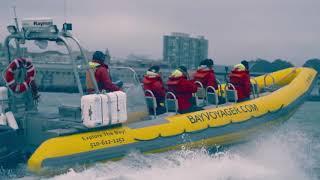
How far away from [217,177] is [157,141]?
1.10 metres

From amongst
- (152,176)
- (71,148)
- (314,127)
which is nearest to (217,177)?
(152,176)

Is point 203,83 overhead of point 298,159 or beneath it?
overhead

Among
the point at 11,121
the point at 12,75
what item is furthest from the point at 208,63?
the point at 11,121

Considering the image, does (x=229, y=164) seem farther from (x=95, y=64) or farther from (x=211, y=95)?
(x=95, y=64)

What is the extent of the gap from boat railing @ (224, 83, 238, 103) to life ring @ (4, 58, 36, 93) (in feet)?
12.0

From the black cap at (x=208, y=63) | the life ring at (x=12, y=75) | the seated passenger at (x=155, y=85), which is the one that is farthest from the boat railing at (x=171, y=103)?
the life ring at (x=12, y=75)

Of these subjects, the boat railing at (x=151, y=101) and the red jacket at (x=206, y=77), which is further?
the red jacket at (x=206, y=77)

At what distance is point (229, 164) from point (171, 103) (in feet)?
4.54

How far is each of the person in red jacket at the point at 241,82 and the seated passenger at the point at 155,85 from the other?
5.52 feet

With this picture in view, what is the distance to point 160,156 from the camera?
22.4 ft

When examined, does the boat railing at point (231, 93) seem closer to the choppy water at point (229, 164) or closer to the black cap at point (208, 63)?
the black cap at point (208, 63)

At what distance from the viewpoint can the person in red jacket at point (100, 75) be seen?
651 cm

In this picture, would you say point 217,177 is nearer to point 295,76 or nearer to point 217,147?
point 217,147

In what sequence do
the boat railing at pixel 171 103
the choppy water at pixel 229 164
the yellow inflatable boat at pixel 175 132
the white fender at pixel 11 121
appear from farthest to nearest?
the boat railing at pixel 171 103
the white fender at pixel 11 121
the choppy water at pixel 229 164
the yellow inflatable boat at pixel 175 132
